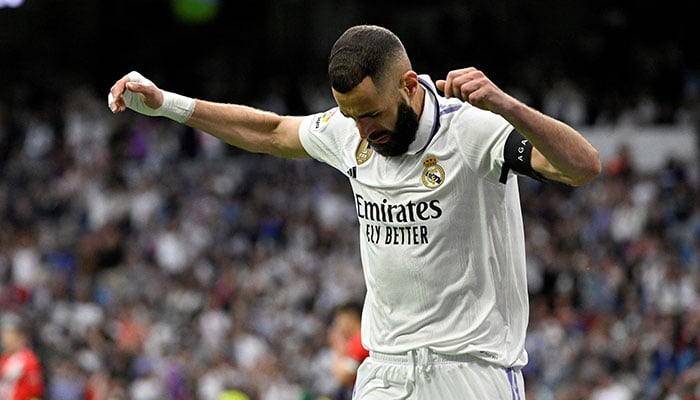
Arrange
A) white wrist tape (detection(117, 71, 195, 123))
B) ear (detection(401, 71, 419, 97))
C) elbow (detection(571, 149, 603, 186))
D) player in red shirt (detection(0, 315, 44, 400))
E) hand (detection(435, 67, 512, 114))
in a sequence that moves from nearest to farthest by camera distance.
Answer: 1. hand (detection(435, 67, 512, 114))
2. elbow (detection(571, 149, 603, 186))
3. ear (detection(401, 71, 419, 97))
4. white wrist tape (detection(117, 71, 195, 123))
5. player in red shirt (detection(0, 315, 44, 400))

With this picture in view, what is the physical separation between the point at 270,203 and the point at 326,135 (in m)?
14.3

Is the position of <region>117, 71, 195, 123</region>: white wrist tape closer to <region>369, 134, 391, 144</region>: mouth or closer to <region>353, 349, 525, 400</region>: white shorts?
<region>369, 134, 391, 144</region>: mouth

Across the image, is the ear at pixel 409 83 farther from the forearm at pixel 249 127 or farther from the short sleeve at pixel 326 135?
the forearm at pixel 249 127

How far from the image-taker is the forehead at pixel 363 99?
4035mm

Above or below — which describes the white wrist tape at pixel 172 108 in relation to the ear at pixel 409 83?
above

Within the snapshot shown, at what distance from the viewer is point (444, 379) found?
427 centimetres

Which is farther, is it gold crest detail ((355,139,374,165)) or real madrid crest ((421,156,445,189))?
gold crest detail ((355,139,374,165))

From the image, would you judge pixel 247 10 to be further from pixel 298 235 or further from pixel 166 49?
pixel 298 235

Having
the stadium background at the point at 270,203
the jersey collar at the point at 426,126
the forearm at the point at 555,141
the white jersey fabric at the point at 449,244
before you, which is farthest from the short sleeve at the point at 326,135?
the stadium background at the point at 270,203

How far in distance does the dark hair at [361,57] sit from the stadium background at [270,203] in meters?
7.97

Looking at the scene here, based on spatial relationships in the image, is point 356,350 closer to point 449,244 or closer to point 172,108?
point 172,108

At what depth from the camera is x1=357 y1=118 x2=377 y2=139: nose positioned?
414cm

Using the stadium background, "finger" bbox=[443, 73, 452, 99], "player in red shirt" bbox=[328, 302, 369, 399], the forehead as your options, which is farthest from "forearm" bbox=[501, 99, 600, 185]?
the stadium background

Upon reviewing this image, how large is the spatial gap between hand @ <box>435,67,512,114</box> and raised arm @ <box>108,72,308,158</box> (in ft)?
4.01
